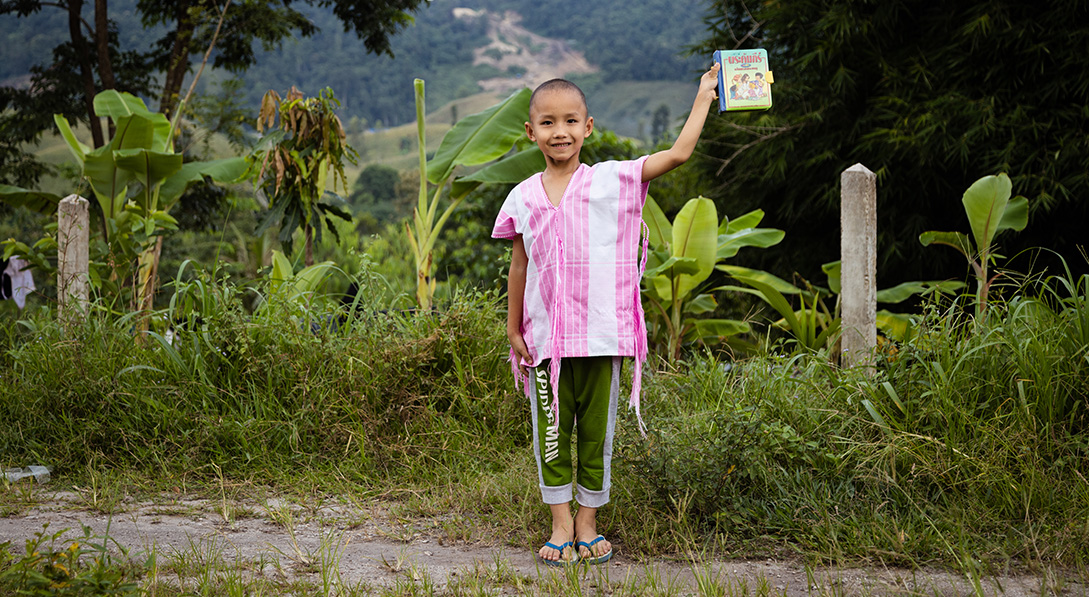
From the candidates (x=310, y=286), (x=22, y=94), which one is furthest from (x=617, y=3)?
(x=310, y=286)

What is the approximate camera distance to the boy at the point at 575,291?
237cm

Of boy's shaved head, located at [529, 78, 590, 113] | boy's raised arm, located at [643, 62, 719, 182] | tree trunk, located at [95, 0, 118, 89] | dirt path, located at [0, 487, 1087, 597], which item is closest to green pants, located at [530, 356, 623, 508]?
dirt path, located at [0, 487, 1087, 597]

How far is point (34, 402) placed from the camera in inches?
140

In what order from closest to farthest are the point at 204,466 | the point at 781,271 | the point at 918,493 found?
the point at 918,493
the point at 204,466
the point at 781,271

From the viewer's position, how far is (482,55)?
9719cm

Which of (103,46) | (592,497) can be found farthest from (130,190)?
(592,497)

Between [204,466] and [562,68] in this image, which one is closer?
[204,466]

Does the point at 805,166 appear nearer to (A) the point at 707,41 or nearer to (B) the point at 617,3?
(A) the point at 707,41

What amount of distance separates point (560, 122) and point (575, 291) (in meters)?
0.50

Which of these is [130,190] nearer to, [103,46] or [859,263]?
[103,46]

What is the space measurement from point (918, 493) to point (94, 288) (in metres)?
4.14

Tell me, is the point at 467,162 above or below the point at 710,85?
below

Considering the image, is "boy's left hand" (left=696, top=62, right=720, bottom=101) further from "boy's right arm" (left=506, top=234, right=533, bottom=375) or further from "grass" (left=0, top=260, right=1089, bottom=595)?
"grass" (left=0, top=260, right=1089, bottom=595)

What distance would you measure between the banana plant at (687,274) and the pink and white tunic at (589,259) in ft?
6.95
